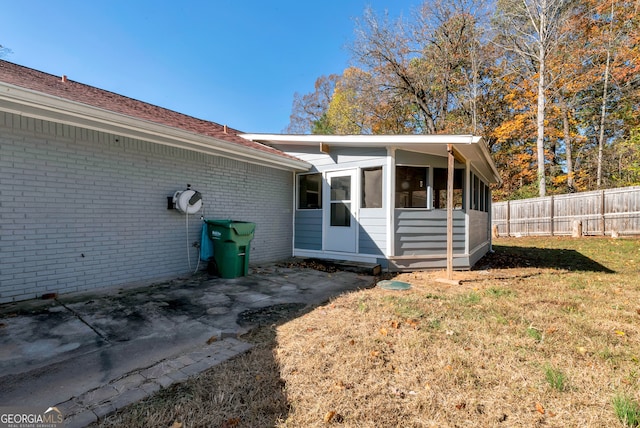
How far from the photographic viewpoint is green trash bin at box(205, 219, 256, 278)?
5.52 meters

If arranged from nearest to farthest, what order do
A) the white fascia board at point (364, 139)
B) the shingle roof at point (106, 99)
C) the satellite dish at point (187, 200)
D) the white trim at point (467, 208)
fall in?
the shingle roof at point (106, 99) → the satellite dish at point (187, 200) → the white fascia board at point (364, 139) → the white trim at point (467, 208)

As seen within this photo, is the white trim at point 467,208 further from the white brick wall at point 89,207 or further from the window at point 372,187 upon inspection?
the white brick wall at point 89,207

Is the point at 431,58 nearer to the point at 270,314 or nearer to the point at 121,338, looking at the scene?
the point at 270,314

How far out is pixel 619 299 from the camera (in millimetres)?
4422

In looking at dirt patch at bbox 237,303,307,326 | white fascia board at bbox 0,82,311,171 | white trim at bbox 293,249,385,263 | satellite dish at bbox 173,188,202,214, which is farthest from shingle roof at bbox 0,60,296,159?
dirt patch at bbox 237,303,307,326

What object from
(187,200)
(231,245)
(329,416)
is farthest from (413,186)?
(329,416)

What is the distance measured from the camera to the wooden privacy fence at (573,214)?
11.3m

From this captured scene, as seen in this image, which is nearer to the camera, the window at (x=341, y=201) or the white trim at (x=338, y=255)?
the white trim at (x=338, y=255)

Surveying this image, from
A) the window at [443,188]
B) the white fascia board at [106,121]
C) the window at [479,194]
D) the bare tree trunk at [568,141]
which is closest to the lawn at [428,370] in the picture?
the window at [443,188]

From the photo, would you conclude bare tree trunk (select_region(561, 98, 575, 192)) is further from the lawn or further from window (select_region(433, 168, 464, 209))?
the lawn

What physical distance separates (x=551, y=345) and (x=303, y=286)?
343 centimetres

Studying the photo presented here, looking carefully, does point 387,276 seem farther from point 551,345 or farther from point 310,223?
point 551,345

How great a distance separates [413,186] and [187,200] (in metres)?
4.73

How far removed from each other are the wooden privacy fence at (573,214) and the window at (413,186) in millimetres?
10060
